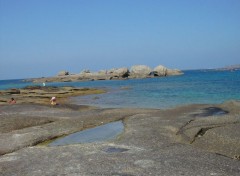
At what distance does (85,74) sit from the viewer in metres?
189

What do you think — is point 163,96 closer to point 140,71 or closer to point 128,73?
point 128,73

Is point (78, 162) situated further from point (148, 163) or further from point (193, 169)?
point (193, 169)

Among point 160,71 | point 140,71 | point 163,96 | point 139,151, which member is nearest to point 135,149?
point 139,151

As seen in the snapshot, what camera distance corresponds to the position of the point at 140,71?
176 m

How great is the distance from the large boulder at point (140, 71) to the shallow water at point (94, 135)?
14101 cm

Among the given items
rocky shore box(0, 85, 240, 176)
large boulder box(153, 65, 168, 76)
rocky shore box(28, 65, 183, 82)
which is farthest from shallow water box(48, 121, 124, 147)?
large boulder box(153, 65, 168, 76)

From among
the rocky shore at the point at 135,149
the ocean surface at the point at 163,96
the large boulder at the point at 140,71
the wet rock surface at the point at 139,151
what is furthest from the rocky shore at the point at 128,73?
the wet rock surface at the point at 139,151

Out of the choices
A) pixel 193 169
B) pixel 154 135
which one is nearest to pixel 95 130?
pixel 154 135

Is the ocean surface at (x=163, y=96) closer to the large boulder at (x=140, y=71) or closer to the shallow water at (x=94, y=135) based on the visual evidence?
the shallow water at (x=94, y=135)

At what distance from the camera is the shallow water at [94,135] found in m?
22.6

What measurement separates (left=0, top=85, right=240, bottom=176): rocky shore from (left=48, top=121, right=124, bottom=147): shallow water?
0.79 metres

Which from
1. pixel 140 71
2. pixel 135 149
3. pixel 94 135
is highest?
pixel 140 71

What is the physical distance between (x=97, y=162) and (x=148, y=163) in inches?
97.3

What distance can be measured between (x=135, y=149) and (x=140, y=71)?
519 ft
